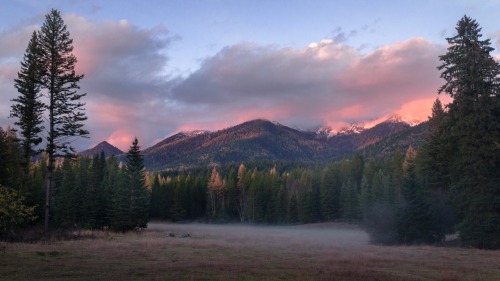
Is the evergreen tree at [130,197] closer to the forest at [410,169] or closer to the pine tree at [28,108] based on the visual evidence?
the forest at [410,169]

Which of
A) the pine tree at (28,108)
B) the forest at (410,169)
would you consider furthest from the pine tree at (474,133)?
the pine tree at (28,108)

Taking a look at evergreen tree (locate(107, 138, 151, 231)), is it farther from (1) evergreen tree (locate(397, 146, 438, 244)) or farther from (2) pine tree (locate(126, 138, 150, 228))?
(1) evergreen tree (locate(397, 146, 438, 244))

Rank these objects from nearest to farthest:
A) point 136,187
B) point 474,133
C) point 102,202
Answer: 1. point 474,133
2. point 136,187
3. point 102,202

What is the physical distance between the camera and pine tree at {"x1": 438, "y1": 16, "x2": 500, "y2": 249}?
118 ft

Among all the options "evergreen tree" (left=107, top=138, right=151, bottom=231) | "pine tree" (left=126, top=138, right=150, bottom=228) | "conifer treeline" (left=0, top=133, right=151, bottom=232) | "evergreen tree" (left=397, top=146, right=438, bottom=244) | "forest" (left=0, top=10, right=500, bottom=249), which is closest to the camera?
"forest" (left=0, top=10, right=500, bottom=249)

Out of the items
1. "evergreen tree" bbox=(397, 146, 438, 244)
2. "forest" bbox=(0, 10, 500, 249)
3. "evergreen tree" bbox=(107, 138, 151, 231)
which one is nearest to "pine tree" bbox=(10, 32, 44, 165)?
"forest" bbox=(0, 10, 500, 249)

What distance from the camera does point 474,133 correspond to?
122ft

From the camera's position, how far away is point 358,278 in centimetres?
1756

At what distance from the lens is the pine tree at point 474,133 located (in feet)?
118

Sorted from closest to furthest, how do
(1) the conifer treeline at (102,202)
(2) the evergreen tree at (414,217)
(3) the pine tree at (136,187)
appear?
(2) the evergreen tree at (414,217)
(1) the conifer treeline at (102,202)
(3) the pine tree at (136,187)

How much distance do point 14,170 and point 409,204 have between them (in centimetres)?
4206

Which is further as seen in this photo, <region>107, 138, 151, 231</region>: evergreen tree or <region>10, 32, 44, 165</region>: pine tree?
<region>107, 138, 151, 231</region>: evergreen tree

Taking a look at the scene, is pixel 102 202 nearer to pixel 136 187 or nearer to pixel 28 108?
pixel 136 187

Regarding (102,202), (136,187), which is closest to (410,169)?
(136,187)
